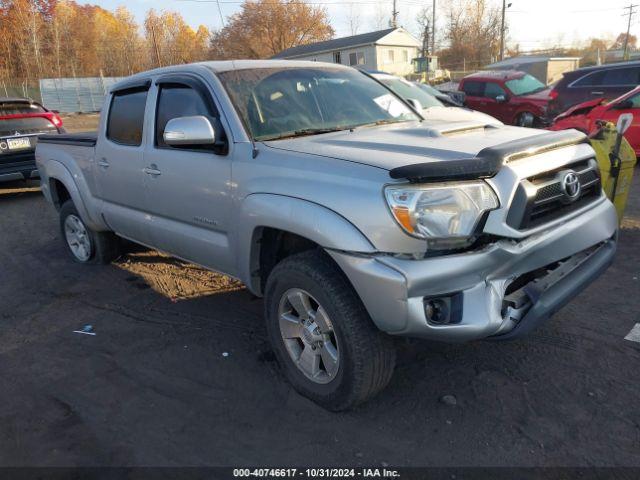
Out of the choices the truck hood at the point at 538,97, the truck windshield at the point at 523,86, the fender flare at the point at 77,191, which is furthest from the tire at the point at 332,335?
the truck windshield at the point at 523,86

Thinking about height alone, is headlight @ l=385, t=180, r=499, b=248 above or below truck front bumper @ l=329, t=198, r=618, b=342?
above

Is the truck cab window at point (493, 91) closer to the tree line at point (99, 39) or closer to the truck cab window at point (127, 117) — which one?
the truck cab window at point (127, 117)

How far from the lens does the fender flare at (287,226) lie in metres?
2.54

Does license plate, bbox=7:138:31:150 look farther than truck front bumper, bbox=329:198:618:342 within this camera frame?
Yes

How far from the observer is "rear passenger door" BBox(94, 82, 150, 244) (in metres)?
4.22

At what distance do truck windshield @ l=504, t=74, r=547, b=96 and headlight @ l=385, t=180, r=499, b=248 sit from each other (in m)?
12.9

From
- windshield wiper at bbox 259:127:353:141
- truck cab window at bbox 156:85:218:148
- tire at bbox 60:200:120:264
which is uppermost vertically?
truck cab window at bbox 156:85:218:148

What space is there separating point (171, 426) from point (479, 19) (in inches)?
2982

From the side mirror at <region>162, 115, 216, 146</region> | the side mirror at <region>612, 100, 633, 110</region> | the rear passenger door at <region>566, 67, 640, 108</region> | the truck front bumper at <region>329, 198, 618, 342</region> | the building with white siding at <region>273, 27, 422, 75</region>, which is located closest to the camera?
the truck front bumper at <region>329, 198, 618, 342</region>

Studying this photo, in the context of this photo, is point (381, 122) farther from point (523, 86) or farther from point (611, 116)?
point (523, 86)

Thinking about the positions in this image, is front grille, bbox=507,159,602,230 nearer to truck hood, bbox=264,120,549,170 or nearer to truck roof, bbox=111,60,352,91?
truck hood, bbox=264,120,549,170

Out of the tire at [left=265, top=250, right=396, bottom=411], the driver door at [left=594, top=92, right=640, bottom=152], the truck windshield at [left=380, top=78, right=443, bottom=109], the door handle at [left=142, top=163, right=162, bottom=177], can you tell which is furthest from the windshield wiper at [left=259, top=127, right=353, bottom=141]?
→ the driver door at [left=594, top=92, right=640, bottom=152]

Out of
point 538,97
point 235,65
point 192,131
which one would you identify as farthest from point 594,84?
point 192,131

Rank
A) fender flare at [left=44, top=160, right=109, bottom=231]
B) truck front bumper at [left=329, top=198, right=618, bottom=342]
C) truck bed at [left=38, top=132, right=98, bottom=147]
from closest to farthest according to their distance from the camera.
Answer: truck front bumper at [left=329, top=198, right=618, bottom=342], truck bed at [left=38, top=132, right=98, bottom=147], fender flare at [left=44, top=160, right=109, bottom=231]
